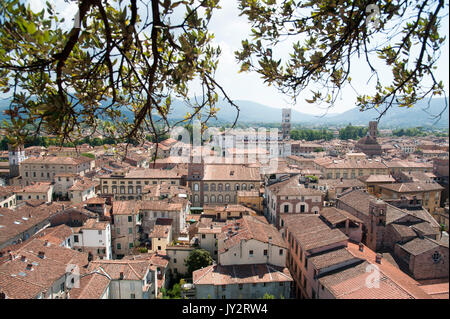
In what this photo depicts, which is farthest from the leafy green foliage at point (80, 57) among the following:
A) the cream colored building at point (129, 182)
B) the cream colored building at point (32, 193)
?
the cream colored building at point (32, 193)

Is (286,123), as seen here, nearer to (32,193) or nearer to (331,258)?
(32,193)

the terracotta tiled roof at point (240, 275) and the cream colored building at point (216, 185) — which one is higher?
the cream colored building at point (216, 185)

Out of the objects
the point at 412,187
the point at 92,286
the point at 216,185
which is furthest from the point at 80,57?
the point at 412,187

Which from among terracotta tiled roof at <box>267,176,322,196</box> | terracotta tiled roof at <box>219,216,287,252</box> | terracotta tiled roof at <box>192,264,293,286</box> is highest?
terracotta tiled roof at <box>267,176,322,196</box>

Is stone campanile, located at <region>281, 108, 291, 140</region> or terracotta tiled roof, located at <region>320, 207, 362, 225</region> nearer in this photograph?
terracotta tiled roof, located at <region>320, 207, 362, 225</region>

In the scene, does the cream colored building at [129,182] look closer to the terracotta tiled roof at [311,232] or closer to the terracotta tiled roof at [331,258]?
the terracotta tiled roof at [311,232]

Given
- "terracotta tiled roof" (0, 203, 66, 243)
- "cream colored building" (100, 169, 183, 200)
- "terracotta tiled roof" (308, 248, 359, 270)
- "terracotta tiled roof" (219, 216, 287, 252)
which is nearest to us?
"terracotta tiled roof" (308, 248, 359, 270)

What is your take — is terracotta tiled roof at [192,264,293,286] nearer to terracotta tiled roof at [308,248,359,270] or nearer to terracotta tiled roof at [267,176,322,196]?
terracotta tiled roof at [308,248,359,270]

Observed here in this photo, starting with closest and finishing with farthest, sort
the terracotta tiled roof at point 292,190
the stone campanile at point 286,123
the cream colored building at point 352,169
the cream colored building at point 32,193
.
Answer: the terracotta tiled roof at point 292,190, the cream colored building at point 32,193, the cream colored building at point 352,169, the stone campanile at point 286,123

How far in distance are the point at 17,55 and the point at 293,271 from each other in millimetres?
16012

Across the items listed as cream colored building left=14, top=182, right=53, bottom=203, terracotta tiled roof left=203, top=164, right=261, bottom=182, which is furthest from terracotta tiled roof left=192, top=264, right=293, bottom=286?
cream colored building left=14, top=182, right=53, bottom=203

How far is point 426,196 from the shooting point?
25.5 metres
